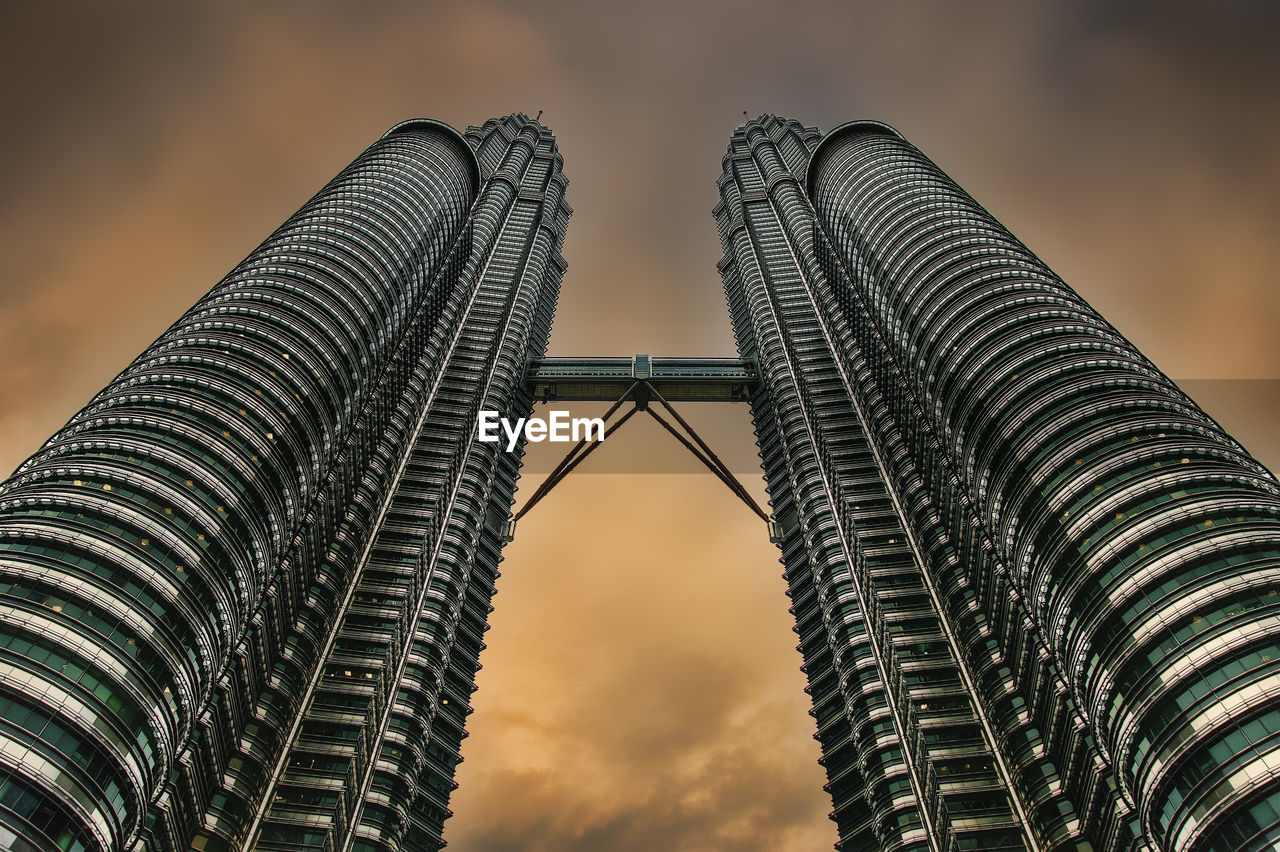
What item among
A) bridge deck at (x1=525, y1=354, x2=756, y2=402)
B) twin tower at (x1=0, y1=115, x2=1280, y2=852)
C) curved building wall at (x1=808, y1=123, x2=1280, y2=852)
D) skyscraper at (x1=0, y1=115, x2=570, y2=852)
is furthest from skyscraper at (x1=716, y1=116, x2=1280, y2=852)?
skyscraper at (x1=0, y1=115, x2=570, y2=852)

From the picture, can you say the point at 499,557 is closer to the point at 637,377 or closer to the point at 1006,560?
the point at 637,377

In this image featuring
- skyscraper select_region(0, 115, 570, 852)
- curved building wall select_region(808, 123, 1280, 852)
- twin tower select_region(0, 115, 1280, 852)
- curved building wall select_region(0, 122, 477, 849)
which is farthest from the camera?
twin tower select_region(0, 115, 1280, 852)

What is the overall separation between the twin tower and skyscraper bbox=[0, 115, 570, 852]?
0.90 feet

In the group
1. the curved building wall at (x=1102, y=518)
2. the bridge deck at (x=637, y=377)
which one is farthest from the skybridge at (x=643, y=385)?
the curved building wall at (x=1102, y=518)

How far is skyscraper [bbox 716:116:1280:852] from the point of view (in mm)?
47594

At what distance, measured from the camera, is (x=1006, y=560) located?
66438 millimetres

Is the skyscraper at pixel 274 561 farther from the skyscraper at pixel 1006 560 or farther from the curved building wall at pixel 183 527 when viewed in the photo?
the skyscraper at pixel 1006 560

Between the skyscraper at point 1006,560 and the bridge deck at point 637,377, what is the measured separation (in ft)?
39.7

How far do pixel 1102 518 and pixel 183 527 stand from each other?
6312 cm

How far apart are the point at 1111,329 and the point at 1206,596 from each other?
119 ft

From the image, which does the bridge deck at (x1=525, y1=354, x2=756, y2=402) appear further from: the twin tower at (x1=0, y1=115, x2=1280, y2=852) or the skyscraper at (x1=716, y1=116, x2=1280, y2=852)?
the skyscraper at (x1=716, y1=116, x2=1280, y2=852)

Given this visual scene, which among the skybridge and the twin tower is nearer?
the twin tower

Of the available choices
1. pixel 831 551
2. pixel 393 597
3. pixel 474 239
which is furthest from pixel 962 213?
pixel 474 239

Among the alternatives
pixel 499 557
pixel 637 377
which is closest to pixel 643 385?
pixel 637 377
